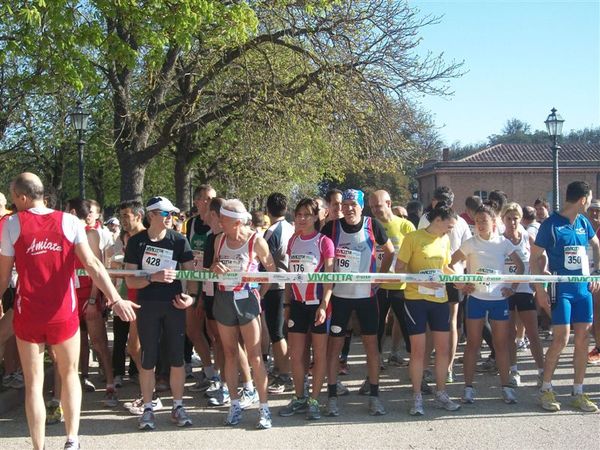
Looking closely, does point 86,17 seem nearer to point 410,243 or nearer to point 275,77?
point 275,77

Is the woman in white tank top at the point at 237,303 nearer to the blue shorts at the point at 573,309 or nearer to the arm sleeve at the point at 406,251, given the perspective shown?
the arm sleeve at the point at 406,251

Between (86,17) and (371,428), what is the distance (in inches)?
422

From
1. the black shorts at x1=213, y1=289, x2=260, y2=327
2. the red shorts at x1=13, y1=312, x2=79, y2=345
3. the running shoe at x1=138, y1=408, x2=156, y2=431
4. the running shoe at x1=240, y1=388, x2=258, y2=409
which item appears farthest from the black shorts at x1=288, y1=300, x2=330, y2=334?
the red shorts at x1=13, y1=312, x2=79, y2=345

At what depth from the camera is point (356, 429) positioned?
19.1ft

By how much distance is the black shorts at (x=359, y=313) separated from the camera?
627cm

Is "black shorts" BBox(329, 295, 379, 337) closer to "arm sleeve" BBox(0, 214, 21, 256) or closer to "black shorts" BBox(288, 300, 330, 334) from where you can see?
"black shorts" BBox(288, 300, 330, 334)

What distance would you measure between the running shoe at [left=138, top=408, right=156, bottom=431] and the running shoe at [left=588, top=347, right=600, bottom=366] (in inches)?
217

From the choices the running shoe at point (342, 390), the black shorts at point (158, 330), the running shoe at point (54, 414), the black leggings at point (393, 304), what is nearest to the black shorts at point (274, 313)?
the running shoe at point (342, 390)

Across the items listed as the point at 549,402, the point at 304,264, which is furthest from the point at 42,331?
the point at 549,402

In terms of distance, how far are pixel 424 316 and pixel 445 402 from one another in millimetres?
879

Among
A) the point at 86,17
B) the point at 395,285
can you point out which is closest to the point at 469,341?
the point at 395,285

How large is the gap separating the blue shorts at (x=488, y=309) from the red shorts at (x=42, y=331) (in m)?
3.96

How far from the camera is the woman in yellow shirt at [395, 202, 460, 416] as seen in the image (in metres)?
6.31

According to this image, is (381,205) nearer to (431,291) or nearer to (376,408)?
(431,291)
